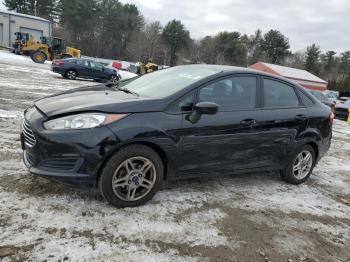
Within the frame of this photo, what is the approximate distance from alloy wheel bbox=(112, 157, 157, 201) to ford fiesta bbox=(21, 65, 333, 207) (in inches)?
0.4

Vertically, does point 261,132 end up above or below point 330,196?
above

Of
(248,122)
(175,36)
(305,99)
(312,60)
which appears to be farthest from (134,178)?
(312,60)

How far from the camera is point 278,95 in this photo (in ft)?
15.8

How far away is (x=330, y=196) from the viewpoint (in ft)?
16.4

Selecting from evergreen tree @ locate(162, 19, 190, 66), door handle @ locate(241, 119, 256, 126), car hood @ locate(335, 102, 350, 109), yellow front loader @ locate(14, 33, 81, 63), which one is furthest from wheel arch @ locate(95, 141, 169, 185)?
evergreen tree @ locate(162, 19, 190, 66)

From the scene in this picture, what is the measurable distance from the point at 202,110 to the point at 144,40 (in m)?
71.8

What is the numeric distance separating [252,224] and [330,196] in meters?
1.89

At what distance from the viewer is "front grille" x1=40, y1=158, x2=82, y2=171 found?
3.35 metres

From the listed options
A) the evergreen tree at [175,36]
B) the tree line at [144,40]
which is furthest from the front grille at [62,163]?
the evergreen tree at [175,36]

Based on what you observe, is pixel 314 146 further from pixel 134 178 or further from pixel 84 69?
pixel 84 69

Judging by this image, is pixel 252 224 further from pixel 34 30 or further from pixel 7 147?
pixel 34 30

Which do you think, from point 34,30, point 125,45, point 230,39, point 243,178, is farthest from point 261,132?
point 230,39

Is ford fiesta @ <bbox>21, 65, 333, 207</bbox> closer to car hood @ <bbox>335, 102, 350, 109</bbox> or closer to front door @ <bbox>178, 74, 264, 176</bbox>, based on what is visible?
front door @ <bbox>178, 74, 264, 176</bbox>

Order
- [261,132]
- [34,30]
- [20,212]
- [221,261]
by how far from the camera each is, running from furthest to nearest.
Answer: [34,30] → [261,132] → [20,212] → [221,261]
